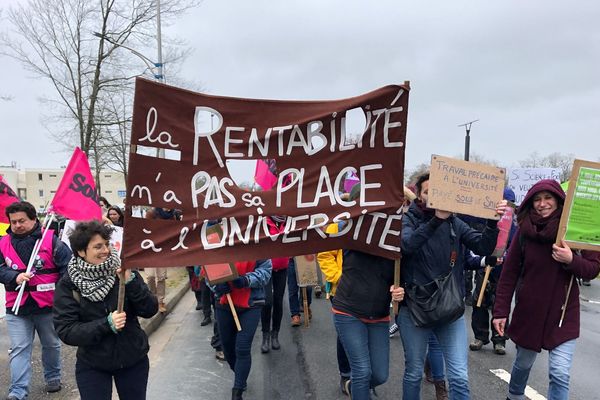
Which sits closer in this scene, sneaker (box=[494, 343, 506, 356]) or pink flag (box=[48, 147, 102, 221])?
pink flag (box=[48, 147, 102, 221])

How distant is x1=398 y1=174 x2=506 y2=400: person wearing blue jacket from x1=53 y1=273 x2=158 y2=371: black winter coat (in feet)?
5.98

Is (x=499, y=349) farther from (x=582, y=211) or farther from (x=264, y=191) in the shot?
(x=264, y=191)

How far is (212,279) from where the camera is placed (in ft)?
12.3

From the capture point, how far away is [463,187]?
10.1ft

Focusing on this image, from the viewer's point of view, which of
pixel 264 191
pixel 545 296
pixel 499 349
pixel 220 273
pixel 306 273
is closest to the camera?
pixel 264 191

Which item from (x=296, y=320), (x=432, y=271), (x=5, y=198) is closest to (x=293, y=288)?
(x=296, y=320)

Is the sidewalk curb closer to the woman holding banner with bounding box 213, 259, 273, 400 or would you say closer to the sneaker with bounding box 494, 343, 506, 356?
the woman holding banner with bounding box 213, 259, 273, 400

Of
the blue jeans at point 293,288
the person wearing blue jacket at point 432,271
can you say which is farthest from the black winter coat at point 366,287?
the blue jeans at point 293,288

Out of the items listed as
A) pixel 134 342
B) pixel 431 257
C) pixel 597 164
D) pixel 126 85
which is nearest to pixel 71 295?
pixel 134 342

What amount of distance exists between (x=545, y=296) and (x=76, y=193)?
4.29m

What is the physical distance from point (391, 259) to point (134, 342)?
183cm

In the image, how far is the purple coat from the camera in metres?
3.15

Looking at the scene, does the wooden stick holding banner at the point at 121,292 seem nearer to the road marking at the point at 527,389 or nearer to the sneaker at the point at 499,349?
the road marking at the point at 527,389

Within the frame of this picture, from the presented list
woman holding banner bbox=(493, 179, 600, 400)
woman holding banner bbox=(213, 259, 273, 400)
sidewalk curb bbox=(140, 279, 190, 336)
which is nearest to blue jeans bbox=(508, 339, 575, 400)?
woman holding banner bbox=(493, 179, 600, 400)
